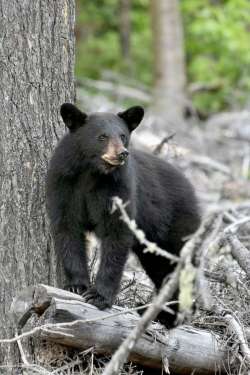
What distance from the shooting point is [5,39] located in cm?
552

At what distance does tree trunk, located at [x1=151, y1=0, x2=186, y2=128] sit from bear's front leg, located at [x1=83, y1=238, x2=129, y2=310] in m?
11.9

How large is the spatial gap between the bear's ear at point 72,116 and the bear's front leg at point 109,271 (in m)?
0.86

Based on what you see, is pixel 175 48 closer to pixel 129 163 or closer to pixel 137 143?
pixel 137 143

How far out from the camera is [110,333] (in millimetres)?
5270

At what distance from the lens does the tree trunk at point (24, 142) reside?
5.48 m

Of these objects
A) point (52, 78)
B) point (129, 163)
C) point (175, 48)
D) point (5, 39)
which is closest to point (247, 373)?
point (129, 163)

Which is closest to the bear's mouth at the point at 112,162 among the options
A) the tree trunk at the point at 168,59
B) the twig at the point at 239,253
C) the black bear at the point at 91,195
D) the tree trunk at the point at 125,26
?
the black bear at the point at 91,195

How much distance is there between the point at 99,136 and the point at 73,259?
90 cm

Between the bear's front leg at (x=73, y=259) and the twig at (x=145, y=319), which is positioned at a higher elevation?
the twig at (x=145, y=319)

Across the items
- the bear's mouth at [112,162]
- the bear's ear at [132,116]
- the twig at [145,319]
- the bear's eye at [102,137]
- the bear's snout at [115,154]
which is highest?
the bear's ear at [132,116]

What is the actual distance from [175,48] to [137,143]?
7.72m

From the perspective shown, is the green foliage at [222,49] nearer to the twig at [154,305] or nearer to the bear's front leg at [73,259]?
the bear's front leg at [73,259]

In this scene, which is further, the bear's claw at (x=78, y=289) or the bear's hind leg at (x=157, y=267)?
the bear's hind leg at (x=157, y=267)

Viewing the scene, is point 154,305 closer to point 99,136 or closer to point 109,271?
point 109,271
